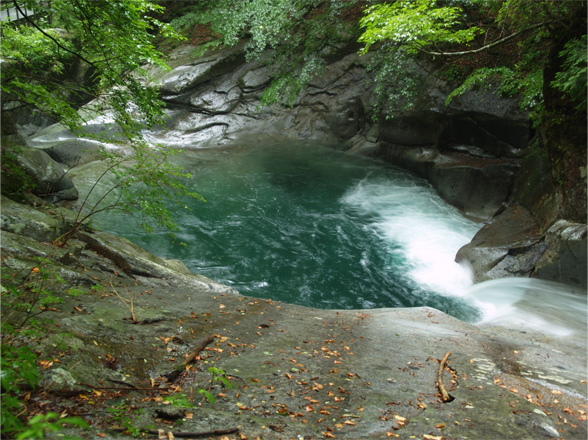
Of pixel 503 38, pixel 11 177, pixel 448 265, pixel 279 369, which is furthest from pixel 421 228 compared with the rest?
pixel 11 177

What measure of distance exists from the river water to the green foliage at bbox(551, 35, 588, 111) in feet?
13.0

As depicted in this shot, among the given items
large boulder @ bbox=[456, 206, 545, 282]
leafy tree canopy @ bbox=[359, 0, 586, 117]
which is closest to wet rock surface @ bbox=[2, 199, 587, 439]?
large boulder @ bbox=[456, 206, 545, 282]

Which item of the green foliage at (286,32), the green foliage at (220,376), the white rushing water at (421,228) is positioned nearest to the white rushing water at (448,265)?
the white rushing water at (421,228)

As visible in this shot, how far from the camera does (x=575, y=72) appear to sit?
6621 mm

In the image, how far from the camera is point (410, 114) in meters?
14.0

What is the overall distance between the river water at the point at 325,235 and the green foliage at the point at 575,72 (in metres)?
3.97

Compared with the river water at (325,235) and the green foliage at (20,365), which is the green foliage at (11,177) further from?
the green foliage at (20,365)

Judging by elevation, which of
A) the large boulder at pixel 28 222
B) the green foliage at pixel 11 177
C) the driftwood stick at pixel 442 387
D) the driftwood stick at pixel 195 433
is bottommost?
the driftwood stick at pixel 442 387

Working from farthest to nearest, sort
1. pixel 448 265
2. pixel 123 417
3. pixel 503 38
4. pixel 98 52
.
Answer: pixel 448 265 < pixel 503 38 < pixel 98 52 < pixel 123 417

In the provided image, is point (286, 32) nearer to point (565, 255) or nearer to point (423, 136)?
point (423, 136)

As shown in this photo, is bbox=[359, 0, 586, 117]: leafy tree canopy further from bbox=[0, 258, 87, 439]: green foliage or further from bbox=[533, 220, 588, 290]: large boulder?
bbox=[0, 258, 87, 439]: green foliage

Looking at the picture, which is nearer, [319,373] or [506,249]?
[319,373]

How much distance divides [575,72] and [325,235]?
6.83 meters

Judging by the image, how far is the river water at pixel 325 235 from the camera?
8672 mm
